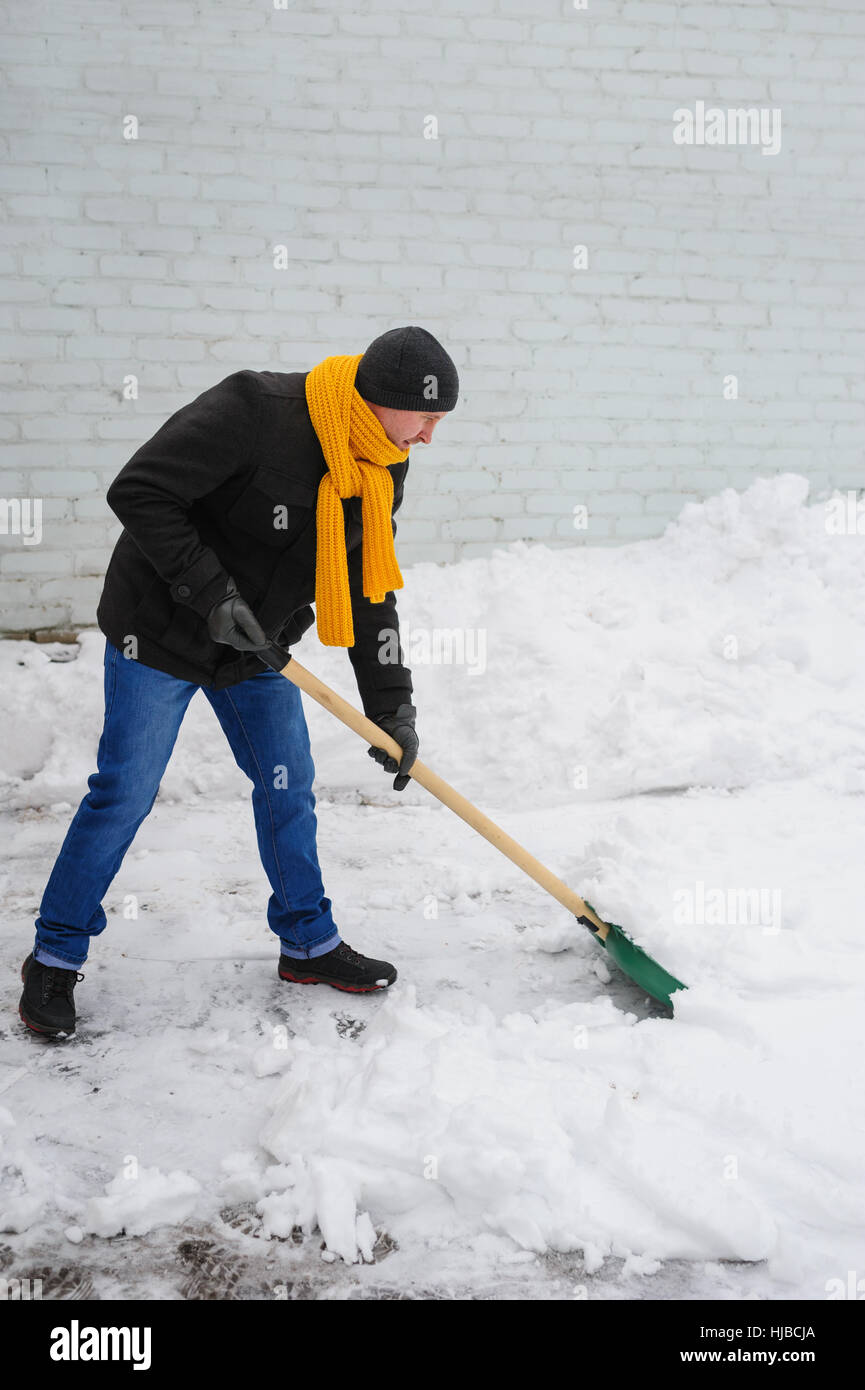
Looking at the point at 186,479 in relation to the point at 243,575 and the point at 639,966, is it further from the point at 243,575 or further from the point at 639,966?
the point at 639,966

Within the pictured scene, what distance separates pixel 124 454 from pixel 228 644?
2551 millimetres

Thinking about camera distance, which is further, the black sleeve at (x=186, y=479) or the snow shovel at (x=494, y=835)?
the snow shovel at (x=494, y=835)

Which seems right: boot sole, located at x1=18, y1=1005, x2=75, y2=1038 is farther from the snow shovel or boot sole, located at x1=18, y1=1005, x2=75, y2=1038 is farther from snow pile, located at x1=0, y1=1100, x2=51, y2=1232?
the snow shovel

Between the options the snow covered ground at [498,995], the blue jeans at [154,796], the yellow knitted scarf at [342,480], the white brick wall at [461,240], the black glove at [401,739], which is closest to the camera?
the snow covered ground at [498,995]

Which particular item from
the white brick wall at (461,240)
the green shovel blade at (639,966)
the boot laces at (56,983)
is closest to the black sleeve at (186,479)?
the boot laces at (56,983)

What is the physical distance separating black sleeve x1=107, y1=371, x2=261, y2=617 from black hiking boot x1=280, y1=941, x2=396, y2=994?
3.22ft

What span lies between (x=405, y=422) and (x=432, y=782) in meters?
0.84

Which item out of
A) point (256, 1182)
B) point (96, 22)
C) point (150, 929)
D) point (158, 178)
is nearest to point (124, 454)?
point (158, 178)

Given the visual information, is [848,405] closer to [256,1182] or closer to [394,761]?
[394,761]

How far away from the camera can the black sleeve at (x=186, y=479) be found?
1955mm

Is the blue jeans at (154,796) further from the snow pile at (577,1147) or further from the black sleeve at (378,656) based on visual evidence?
the snow pile at (577,1147)
